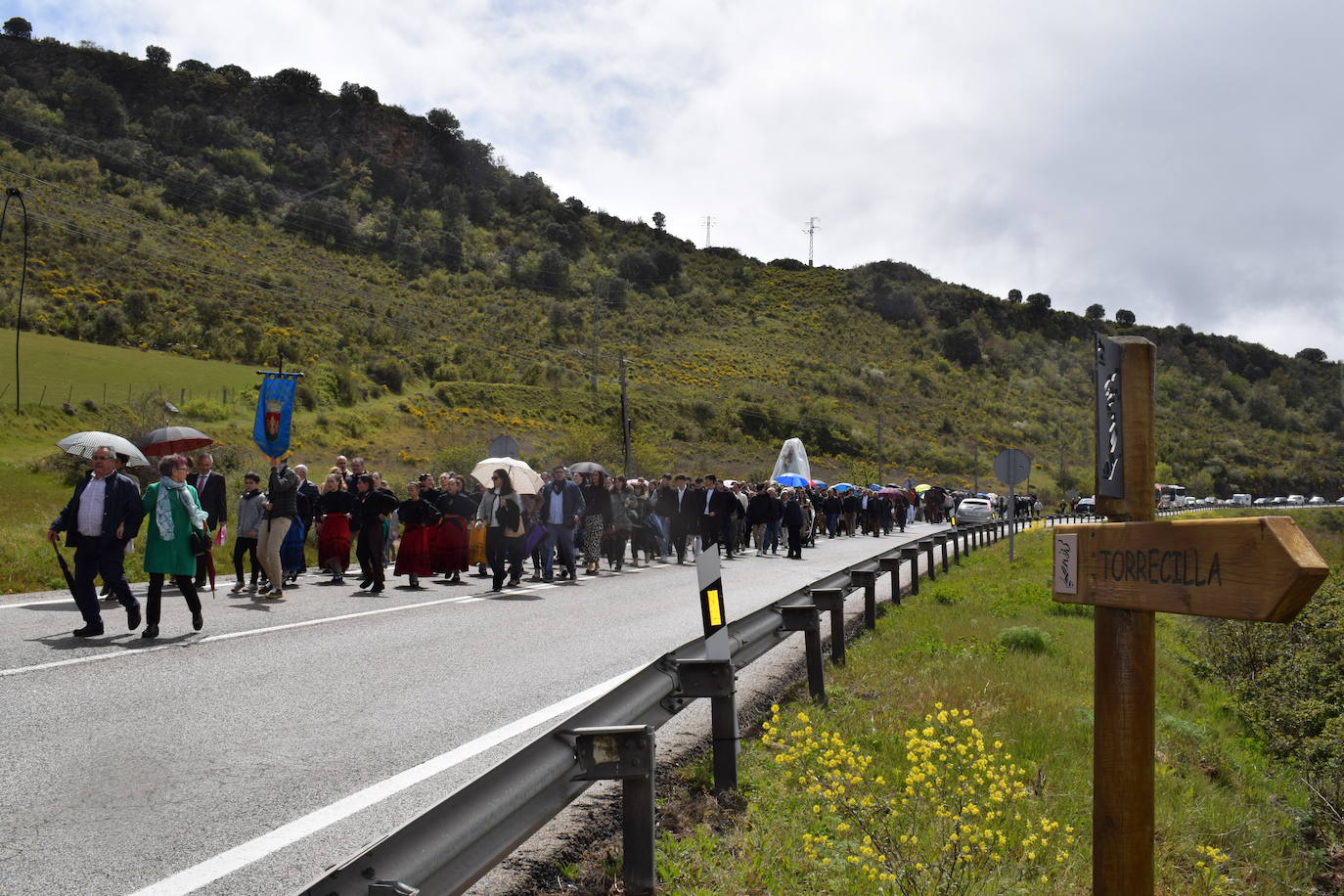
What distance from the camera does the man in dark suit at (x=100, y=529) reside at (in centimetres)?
1007

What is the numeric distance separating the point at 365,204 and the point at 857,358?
53.0 m

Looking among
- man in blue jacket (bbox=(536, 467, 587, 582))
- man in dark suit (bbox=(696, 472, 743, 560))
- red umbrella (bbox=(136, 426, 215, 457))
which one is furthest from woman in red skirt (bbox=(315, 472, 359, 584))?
man in dark suit (bbox=(696, 472, 743, 560))

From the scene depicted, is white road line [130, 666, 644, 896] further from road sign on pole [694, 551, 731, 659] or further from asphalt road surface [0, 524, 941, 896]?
road sign on pole [694, 551, 731, 659]

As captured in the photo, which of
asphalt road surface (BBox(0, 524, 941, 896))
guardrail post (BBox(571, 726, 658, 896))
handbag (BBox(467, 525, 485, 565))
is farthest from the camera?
handbag (BBox(467, 525, 485, 565))

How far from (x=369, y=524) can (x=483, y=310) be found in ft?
250

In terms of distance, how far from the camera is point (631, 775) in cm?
377

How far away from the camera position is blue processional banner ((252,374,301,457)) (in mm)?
23344

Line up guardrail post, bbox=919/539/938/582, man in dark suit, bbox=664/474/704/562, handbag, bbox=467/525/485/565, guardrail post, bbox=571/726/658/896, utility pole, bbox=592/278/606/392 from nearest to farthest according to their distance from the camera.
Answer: guardrail post, bbox=571/726/658/896 < guardrail post, bbox=919/539/938/582 < handbag, bbox=467/525/485/565 < man in dark suit, bbox=664/474/704/562 < utility pole, bbox=592/278/606/392

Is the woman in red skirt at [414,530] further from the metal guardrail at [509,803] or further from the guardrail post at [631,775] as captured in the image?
the guardrail post at [631,775]

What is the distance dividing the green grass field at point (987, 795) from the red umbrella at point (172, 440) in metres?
11.8

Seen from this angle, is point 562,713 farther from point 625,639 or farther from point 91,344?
point 91,344

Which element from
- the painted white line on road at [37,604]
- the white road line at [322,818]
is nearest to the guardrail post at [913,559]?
the white road line at [322,818]

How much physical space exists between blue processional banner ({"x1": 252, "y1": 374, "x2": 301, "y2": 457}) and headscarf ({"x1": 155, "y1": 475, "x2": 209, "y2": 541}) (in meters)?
12.9

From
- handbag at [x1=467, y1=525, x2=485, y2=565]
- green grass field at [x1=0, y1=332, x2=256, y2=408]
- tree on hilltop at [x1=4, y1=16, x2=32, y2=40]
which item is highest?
tree on hilltop at [x1=4, y1=16, x2=32, y2=40]
